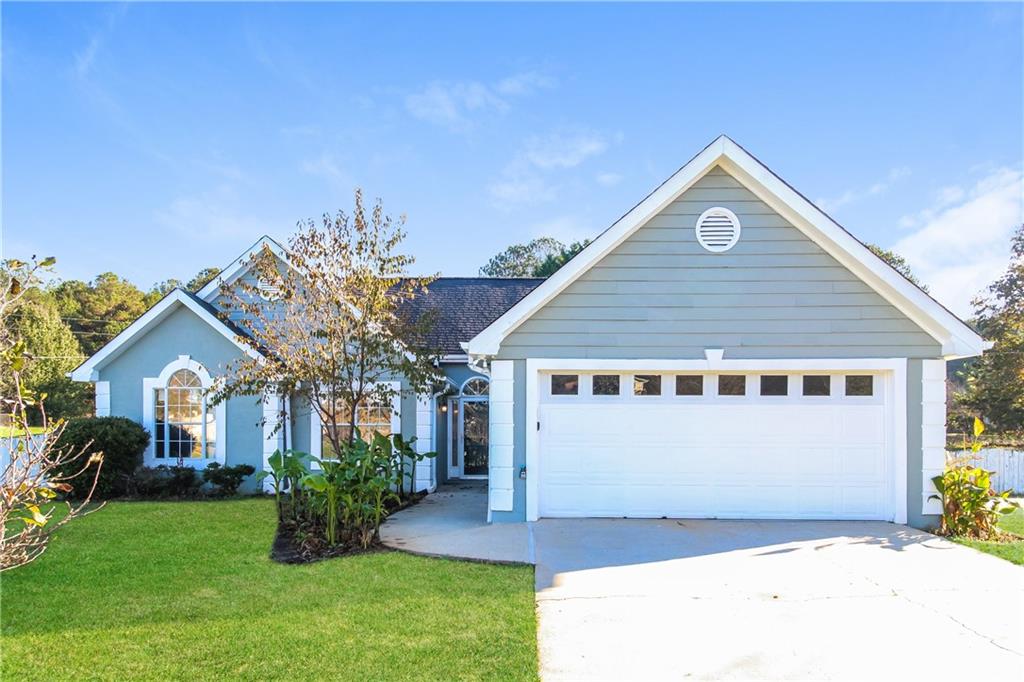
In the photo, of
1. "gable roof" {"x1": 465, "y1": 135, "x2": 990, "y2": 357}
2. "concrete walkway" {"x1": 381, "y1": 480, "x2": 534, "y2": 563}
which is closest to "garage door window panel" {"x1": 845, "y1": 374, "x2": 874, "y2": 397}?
"gable roof" {"x1": 465, "y1": 135, "x2": 990, "y2": 357}

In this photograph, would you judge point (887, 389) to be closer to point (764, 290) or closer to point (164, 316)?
point (764, 290)

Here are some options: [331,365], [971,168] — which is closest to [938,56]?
[971,168]

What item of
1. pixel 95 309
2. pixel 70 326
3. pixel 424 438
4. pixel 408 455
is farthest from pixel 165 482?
pixel 95 309

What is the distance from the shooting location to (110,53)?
10.8 m

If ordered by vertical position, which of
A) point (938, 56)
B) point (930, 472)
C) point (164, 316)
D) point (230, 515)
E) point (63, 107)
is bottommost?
point (230, 515)

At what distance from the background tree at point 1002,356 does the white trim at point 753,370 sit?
60.2ft

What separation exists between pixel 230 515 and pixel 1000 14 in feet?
50.3

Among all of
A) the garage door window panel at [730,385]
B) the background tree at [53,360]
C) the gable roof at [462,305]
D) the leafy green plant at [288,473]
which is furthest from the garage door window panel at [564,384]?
the background tree at [53,360]

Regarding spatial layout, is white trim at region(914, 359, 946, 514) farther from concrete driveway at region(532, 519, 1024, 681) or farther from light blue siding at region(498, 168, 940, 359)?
light blue siding at region(498, 168, 940, 359)

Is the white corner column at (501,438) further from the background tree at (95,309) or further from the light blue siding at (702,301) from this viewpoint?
the background tree at (95,309)

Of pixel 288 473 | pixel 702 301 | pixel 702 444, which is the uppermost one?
pixel 702 301

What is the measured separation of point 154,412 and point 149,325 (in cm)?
187

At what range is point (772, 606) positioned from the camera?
5801mm

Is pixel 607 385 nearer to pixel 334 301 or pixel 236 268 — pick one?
pixel 334 301
